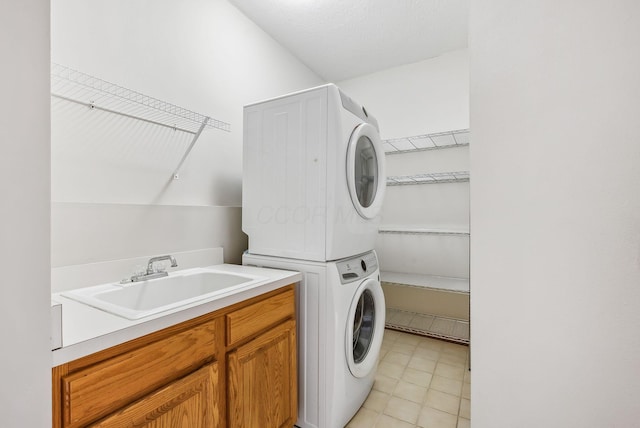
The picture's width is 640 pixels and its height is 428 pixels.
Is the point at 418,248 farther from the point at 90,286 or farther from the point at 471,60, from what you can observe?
the point at 90,286

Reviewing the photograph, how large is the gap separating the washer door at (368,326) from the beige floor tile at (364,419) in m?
0.22

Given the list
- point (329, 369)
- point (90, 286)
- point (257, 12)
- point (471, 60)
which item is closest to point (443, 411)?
point (329, 369)

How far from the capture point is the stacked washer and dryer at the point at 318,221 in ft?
4.95

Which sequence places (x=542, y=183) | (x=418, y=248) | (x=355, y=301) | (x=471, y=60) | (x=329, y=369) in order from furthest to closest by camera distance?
(x=418, y=248) < (x=355, y=301) < (x=329, y=369) < (x=471, y=60) < (x=542, y=183)

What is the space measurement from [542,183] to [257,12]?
7.38 ft

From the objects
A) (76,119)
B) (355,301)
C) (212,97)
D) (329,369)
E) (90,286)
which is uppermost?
(212,97)

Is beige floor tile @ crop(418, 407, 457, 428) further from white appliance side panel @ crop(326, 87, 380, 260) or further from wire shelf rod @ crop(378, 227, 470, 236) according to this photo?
wire shelf rod @ crop(378, 227, 470, 236)

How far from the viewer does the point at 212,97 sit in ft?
6.39

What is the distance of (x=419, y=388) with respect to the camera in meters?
1.98

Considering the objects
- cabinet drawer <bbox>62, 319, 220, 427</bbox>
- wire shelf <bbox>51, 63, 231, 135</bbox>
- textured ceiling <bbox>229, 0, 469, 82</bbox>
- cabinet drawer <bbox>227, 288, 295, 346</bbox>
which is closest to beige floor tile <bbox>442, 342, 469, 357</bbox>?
cabinet drawer <bbox>227, 288, 295, 346</bbox>

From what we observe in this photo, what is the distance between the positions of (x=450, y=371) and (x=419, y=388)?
367 millimetres

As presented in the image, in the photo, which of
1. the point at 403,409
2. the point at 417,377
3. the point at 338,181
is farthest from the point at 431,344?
the point at 338,181

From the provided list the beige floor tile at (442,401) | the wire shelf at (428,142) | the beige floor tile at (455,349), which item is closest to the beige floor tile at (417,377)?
the beige floor tile at (442,401)

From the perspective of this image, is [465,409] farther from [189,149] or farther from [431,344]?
[189,149]
